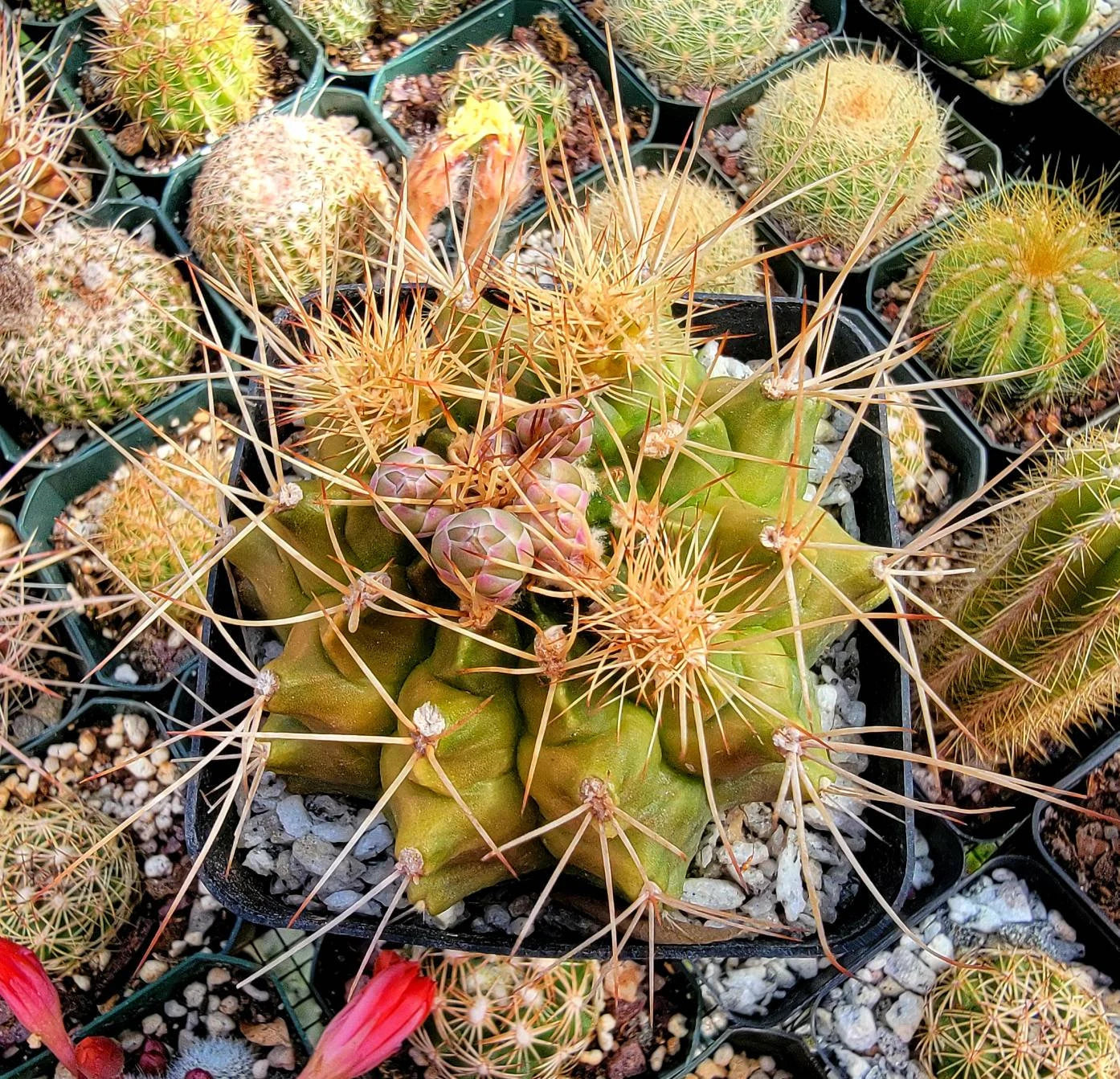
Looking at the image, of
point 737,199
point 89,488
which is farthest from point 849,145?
point 89,488

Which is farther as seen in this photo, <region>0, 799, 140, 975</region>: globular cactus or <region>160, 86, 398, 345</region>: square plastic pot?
<region>160, 86, 398, 345</region>: square plastic pot

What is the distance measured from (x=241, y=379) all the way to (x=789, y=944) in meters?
1.05

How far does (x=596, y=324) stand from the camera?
0.76 metres

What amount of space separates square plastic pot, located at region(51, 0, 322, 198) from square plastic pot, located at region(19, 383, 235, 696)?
1.23ft

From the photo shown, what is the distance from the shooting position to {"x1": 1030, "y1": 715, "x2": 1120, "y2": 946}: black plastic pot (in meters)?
1.22

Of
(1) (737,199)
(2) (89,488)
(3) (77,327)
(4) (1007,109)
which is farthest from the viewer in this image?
(4) (1007,109)

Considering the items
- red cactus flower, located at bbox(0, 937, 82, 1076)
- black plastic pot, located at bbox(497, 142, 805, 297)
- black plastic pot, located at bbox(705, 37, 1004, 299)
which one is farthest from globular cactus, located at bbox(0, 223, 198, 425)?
black plastic pot, located at bbox(705, 37, 1004, 299)

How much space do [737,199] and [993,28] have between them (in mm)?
563

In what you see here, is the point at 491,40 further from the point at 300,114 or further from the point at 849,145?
the point at 849,145

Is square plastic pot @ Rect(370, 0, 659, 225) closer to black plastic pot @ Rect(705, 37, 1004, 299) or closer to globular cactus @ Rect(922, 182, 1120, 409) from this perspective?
black plastic pot @ Rect(705, 37, 1004, 299)

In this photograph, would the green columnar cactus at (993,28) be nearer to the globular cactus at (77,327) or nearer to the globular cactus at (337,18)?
the globular cactus at (337,18)

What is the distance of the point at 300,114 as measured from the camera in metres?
1.58

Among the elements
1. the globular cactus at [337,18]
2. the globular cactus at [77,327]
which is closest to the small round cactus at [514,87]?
the globular cactus at [337,18]

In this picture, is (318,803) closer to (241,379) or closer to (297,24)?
(241,379)
